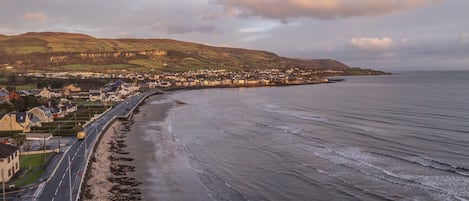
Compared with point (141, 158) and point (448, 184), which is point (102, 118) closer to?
point (141, 158)

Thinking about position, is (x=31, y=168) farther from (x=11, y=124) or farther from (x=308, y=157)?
(x=308, y=157)

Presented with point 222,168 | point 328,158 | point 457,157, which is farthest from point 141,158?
point 457,157

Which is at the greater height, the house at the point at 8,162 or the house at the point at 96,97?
the house at the point at 96,97

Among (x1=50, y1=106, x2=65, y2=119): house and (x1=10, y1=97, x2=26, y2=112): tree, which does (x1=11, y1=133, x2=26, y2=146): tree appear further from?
(x1=10, y1=97, x2=26, y2=112): tree

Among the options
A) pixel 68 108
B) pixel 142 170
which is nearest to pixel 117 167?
pixel 142 170

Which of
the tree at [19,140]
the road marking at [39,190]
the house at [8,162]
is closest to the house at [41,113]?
the tree at [19,140]

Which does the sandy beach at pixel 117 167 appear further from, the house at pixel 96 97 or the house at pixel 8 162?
the house at pixel 96 97

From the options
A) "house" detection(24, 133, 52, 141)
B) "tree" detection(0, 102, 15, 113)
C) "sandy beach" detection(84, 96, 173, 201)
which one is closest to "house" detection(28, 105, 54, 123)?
"tree" detection(0, 102, 15, 113)

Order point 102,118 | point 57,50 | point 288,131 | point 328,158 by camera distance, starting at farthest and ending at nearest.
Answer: point 57,50 → point 102,118 → point 288,131 → point 328,158
